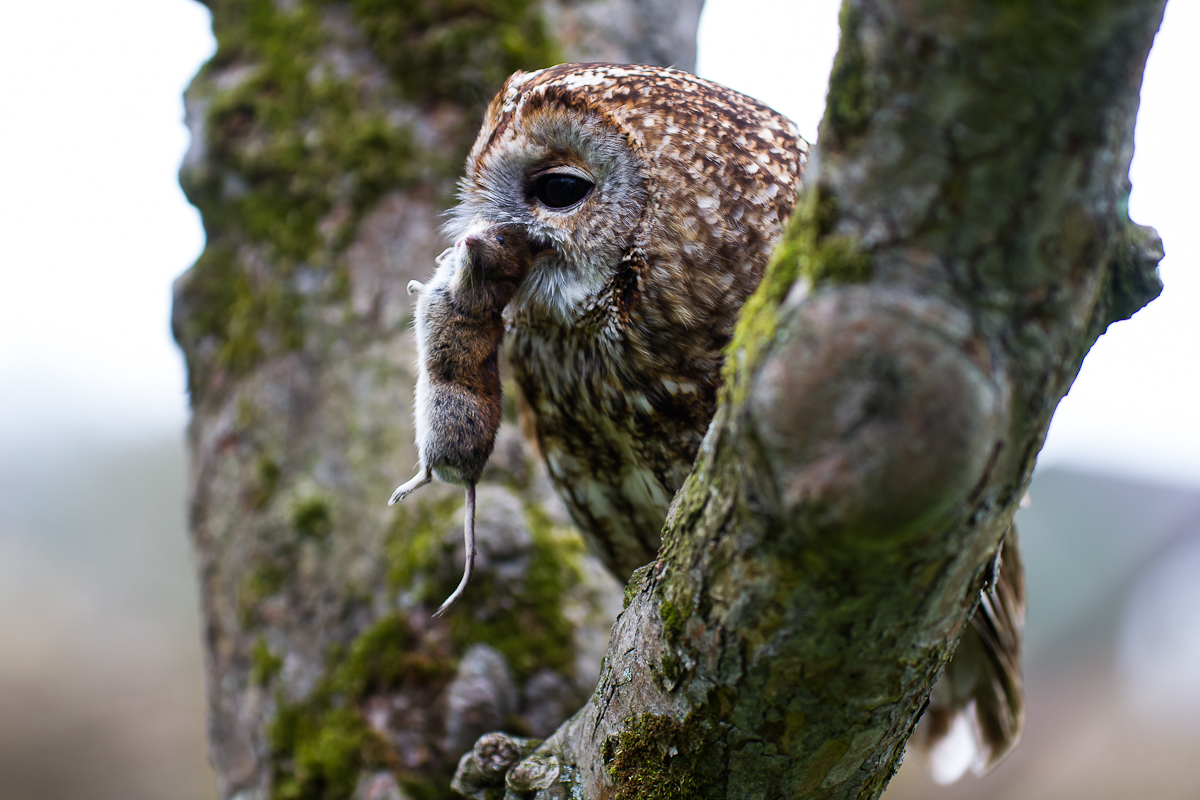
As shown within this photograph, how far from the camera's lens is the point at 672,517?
968 mm

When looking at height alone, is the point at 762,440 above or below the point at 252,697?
below

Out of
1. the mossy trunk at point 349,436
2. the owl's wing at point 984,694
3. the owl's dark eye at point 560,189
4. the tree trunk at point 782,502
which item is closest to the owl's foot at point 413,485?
the tree trunk at point 782,502

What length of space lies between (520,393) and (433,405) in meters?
0.56

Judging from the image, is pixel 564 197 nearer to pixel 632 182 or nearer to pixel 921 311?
pixel 632 182

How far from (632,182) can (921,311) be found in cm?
92

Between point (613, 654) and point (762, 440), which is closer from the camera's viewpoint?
point (762, 440)

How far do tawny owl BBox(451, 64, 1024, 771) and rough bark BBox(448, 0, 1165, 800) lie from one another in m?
0.71

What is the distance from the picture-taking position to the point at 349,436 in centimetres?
235

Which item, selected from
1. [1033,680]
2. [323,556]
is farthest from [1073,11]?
[1033,680]

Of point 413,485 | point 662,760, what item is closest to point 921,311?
point 662,760

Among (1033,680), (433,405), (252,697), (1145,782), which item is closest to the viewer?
(433,405)

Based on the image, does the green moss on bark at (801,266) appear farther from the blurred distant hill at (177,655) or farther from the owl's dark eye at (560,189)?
the blurred distant hill at (177,655)

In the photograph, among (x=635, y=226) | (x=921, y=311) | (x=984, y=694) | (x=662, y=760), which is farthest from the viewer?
(x=984, y=694)

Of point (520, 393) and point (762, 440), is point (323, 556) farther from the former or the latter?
point (762, 440)
